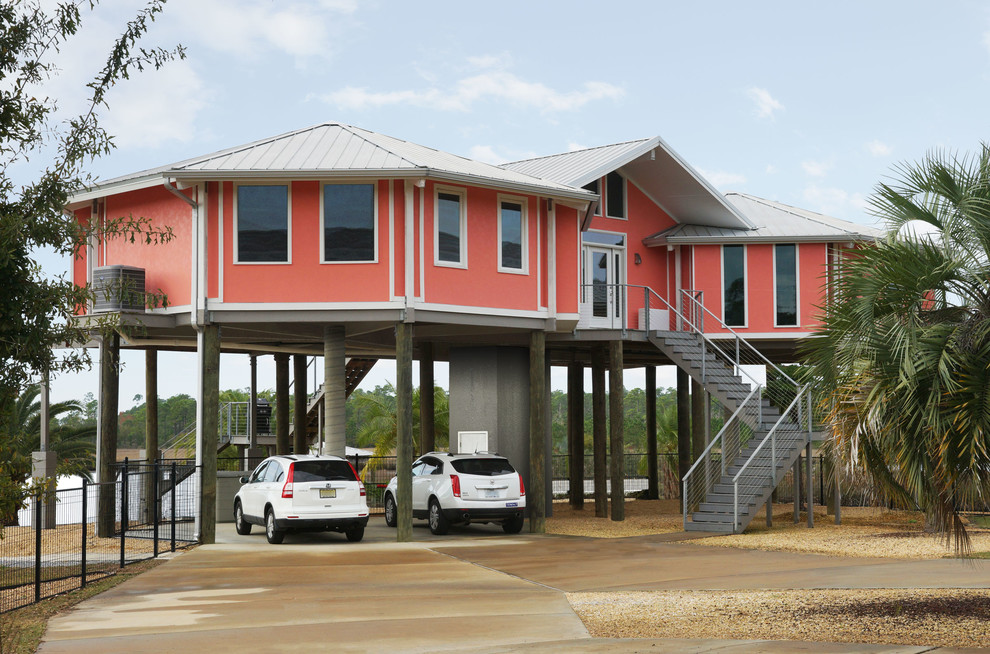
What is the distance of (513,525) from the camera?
23016mm

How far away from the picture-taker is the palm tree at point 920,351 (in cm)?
998

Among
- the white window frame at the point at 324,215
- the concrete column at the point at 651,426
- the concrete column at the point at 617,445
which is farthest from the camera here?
the concrete column at the point at 651,426

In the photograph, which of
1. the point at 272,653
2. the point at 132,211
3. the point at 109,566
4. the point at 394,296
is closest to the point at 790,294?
the point at 394,296

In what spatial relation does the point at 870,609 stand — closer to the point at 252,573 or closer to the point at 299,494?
the point at 252,573

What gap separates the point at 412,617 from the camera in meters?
11.8

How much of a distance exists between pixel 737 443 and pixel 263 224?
11167 millimetres

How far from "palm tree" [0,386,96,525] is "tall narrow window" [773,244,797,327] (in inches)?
700

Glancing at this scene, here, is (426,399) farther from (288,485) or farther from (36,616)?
(36,616)

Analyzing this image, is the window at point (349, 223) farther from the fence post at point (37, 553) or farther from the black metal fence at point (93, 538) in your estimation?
the fence post at point (37, 553)

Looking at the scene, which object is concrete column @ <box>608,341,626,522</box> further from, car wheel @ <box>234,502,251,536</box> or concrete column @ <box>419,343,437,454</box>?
car wheel @ <box>234,502,251,536</box>

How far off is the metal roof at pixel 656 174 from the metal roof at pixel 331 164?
337cm

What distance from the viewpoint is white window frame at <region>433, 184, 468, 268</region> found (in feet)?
73.0

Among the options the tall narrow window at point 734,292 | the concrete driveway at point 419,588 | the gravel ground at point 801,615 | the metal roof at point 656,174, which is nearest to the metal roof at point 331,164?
the metal roof at point 656,174

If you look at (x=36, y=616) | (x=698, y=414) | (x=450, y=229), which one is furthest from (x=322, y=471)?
(x=698, y=414)
